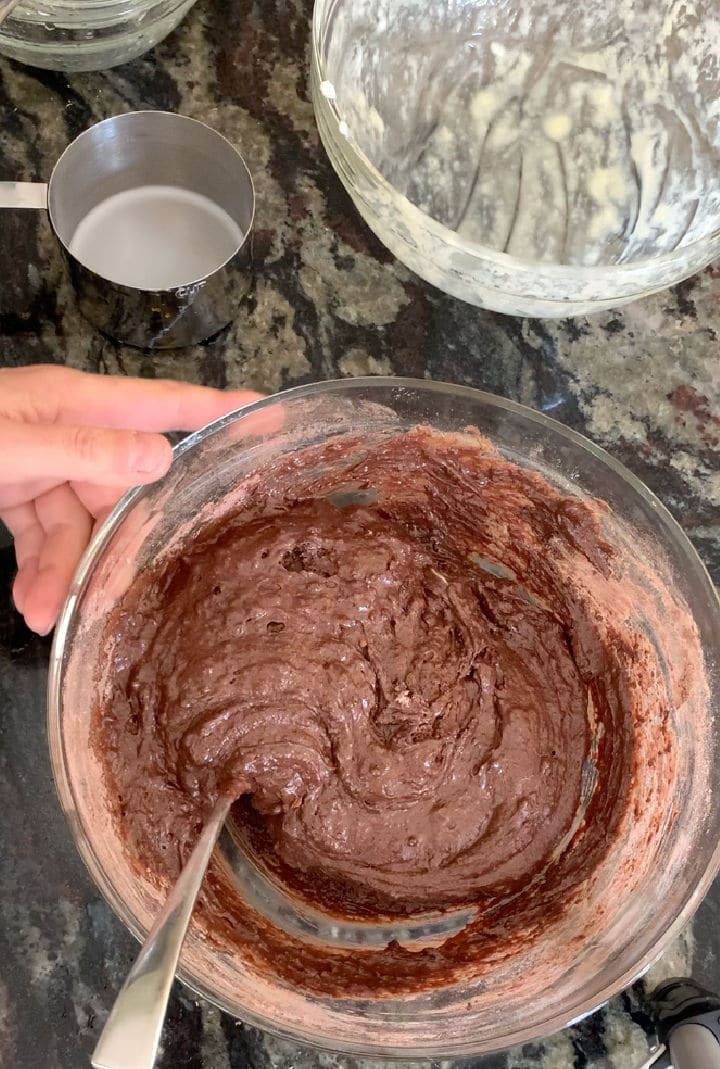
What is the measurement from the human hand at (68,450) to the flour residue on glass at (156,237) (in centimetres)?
26

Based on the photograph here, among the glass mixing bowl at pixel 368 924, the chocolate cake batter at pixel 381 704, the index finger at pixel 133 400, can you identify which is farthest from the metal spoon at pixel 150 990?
the index finger at pixel 133 400

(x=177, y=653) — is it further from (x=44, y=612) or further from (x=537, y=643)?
(x=537, y=643)

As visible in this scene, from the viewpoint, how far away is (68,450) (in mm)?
1252

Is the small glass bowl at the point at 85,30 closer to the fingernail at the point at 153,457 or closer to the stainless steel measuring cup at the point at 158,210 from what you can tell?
the stainless steel measuring cup at the point at 158,210

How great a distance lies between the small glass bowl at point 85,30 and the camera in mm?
1603

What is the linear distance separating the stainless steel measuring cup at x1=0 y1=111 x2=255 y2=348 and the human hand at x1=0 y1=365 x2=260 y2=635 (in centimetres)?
15

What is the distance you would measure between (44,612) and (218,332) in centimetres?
61

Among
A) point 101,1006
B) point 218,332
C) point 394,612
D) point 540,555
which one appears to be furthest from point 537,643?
point 101,1006

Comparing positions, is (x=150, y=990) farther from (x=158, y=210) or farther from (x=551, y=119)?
(x=551, y=119)

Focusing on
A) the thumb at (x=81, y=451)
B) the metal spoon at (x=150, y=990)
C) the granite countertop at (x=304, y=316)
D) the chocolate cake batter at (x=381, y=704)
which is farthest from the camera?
the granite countertop at (x=304, y=316)

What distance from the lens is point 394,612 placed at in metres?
1.55

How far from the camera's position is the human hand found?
1.25 m

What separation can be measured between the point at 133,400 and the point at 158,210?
43 centimetres

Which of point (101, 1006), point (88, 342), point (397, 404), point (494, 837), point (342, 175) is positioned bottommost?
point (101, 1006)
